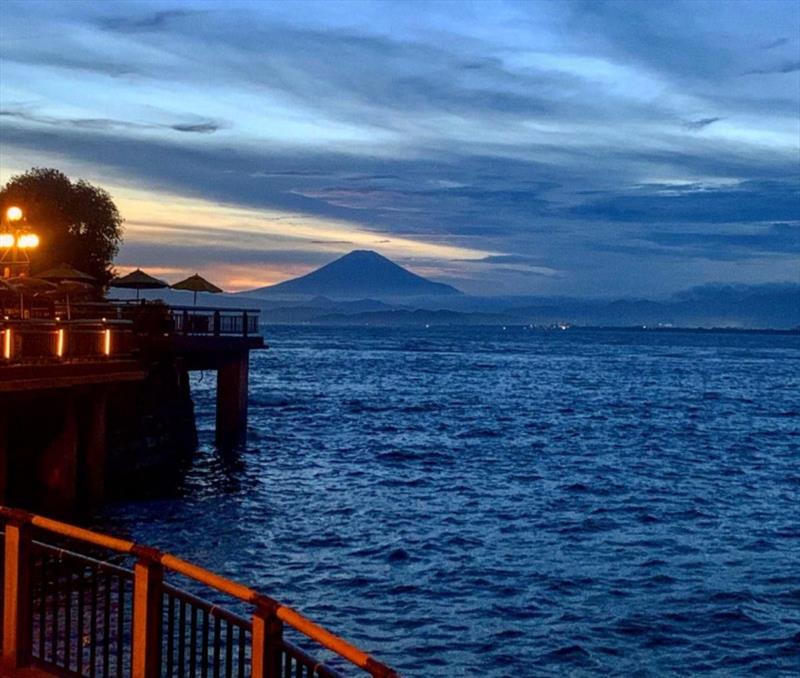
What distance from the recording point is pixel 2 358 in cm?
2020

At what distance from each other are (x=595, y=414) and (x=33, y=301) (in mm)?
37099

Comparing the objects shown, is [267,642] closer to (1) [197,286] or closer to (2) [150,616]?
(2) [150,616]

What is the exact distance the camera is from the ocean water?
671 inches

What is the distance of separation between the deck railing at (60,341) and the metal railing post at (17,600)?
40.8ft

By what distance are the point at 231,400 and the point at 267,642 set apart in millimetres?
33068

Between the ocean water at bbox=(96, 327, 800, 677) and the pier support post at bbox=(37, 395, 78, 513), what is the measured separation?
1421 millimetres

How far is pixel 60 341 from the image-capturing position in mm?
22031

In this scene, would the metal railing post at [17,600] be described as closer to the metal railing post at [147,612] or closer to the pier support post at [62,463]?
the metal railing post at [147,612]

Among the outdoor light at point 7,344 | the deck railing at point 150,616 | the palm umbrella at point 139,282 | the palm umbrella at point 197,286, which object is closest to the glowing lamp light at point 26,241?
the outdoor light at point 7,344

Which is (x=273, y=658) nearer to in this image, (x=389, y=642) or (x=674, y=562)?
(x=389, y=642)

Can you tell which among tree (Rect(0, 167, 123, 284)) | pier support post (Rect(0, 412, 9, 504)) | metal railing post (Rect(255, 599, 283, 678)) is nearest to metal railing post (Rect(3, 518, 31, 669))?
metal railing post (Rect(255, 599, 283, 678))

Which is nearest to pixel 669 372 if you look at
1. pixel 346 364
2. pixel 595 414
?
pixel 346 364

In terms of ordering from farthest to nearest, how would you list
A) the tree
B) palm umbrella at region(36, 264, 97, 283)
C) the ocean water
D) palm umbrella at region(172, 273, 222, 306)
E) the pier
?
the tree, palm umbrella at region(172, 273, 222, 306), palm umbrella at region(36, 264, 97, 283), the pier, the ocean water

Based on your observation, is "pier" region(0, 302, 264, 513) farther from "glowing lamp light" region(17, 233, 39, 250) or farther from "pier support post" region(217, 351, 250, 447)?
"pier support post" region(217, 351, 250, 447)
